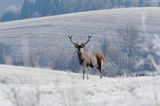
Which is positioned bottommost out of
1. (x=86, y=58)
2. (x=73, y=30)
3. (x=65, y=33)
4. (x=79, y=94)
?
(x=65, y=33)

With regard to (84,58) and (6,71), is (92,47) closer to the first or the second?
(6,71)

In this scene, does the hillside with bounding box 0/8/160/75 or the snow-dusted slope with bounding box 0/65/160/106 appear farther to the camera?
the hillside with bounding box 0/8/160/75

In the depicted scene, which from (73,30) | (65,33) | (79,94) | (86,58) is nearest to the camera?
(79,94)

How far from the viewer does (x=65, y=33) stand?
332 ft

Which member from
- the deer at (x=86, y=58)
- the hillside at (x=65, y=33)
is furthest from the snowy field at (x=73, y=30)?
the deer at (x=86, y=58)

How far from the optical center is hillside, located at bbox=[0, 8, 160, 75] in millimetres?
87625

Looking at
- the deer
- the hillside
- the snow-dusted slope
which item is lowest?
the hillside

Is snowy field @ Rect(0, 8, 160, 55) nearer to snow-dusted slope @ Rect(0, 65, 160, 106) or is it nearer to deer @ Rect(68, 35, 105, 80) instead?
deer @ Rect(68, 35, 105, 80)

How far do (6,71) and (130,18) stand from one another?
6933cm

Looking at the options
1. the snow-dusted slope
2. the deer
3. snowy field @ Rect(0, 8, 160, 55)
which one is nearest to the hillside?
snowy field @ Rect(0, 8, 160, 55)

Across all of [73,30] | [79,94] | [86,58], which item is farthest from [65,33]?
[79,94]

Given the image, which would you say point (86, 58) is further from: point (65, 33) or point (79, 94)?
point (65, 33)

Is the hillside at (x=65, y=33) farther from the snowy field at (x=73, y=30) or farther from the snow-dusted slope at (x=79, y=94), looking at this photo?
the snow-dusted slope at (x=79, y=94)

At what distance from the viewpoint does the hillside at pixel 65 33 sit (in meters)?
87.6
